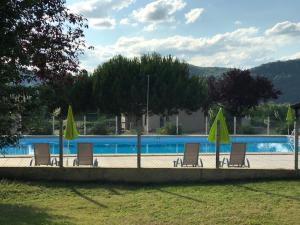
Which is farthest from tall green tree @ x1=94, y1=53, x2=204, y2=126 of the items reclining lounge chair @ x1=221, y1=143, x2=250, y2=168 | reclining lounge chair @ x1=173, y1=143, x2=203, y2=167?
reclining lounge chair @ x1=221, y1=143, x2=250, y2=168

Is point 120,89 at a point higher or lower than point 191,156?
higher

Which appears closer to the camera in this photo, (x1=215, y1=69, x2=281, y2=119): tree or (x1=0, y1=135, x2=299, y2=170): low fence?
(x1=0, y1=135, x2=299, y2=170): low fence

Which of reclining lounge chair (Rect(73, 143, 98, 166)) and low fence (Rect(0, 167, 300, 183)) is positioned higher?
reclining lounge chair (Rect(73, 143, 98, 166))

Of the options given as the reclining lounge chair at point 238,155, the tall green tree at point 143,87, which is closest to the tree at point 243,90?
the tall green tree at point 143,87

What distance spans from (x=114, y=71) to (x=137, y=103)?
3190mm

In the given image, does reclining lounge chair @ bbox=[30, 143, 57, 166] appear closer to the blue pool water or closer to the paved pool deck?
the paved pool deck

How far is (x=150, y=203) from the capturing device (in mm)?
9523

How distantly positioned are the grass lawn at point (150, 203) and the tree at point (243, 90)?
26.8m

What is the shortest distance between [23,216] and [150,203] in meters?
2.54

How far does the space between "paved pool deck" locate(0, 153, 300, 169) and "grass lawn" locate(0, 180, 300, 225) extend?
306 centimetres

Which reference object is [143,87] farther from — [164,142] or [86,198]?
[86,198]

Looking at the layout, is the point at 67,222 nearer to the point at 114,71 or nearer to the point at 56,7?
the point at 56,7

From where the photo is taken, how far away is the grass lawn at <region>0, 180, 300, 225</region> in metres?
8.02

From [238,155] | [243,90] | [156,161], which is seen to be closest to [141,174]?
[238,155]
